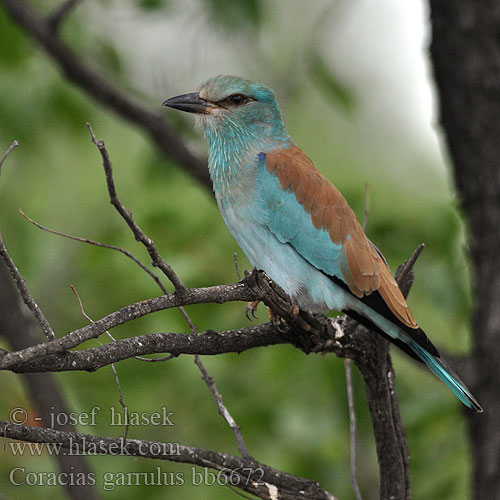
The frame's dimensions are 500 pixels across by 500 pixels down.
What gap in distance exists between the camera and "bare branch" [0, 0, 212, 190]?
4914 mm

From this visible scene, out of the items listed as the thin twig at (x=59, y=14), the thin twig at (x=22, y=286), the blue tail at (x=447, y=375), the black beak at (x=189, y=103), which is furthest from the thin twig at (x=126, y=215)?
the thin twig at (x=59, y=14)

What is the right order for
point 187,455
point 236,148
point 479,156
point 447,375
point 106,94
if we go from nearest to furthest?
point 187,455 → point 447,375 → point 236,148 → point 479,156 → point 106,94

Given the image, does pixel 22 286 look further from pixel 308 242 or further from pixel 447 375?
pixel 447 375

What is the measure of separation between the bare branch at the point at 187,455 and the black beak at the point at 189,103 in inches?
81.2

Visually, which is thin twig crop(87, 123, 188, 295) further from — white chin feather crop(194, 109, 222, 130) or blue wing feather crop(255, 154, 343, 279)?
white chin feather crop(194, 109, 222, 130)

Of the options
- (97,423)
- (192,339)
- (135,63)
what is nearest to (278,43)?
(135,63)

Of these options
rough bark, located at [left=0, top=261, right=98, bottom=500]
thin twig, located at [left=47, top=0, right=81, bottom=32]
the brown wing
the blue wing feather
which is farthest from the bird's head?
rough bark, located at [left=0, top=261, right=98, bottom=500]

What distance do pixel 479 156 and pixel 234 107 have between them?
140 cm

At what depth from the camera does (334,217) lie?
3.87m

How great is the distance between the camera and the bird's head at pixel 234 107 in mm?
4270

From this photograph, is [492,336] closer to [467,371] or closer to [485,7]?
[467,371]

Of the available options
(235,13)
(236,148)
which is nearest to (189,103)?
(236,148)

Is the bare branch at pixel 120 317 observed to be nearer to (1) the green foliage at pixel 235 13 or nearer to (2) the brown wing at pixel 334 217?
(2) the brown wing at pixel 334 217

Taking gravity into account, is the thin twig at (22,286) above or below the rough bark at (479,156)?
below
